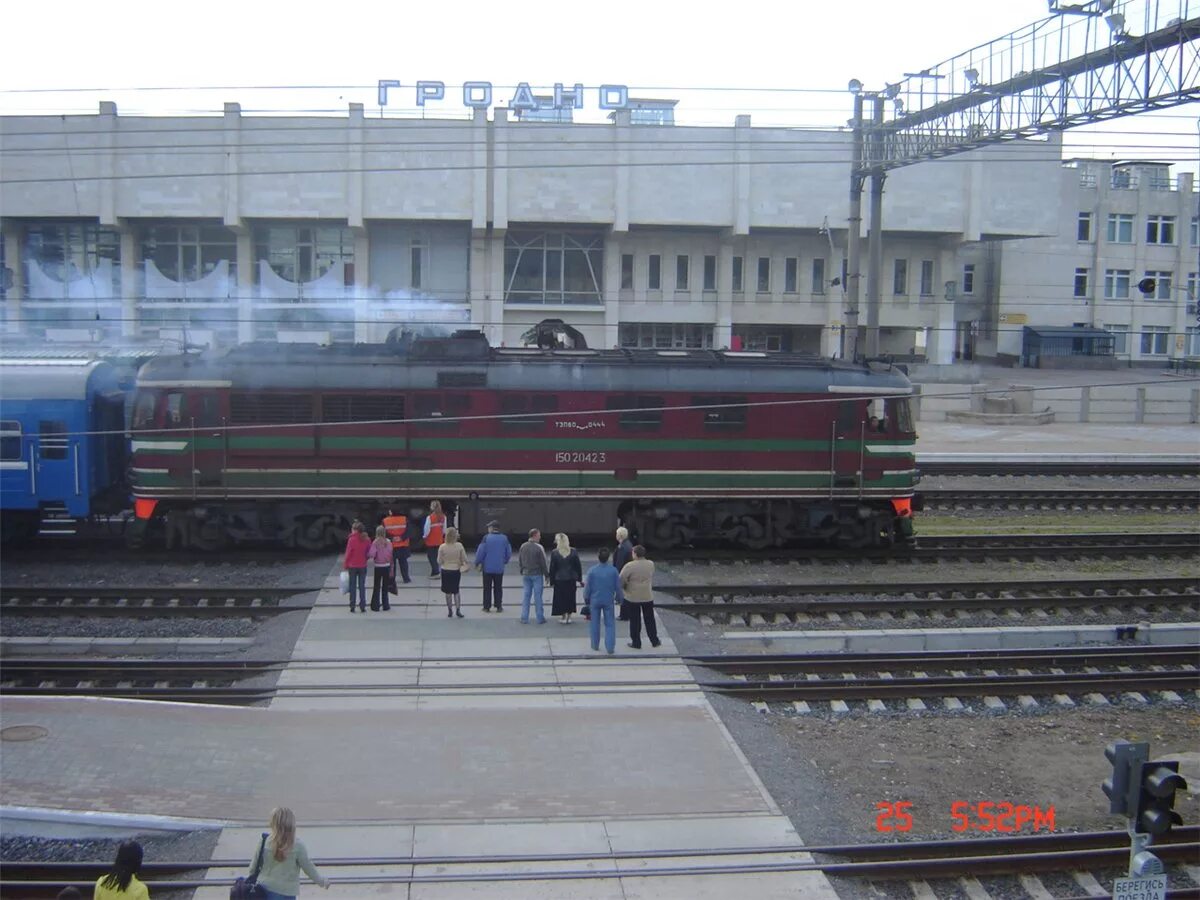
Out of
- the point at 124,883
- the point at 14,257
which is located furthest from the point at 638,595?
the point at 14,257

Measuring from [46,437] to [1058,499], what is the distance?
68.3 feet

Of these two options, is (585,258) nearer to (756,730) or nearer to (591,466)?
(591,466)

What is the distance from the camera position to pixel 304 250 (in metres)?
47.4

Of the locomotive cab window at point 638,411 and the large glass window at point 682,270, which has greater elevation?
the large glass window at point 682,270

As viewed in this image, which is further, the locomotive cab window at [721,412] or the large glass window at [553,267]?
the large glass window at [553,267]

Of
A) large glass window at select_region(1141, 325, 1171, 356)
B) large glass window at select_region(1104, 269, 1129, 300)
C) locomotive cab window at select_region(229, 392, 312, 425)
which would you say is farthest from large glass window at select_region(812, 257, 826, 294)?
locomotive cab window at select_region(229, 392, 312, 425)

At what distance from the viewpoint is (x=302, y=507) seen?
20219 millimetres

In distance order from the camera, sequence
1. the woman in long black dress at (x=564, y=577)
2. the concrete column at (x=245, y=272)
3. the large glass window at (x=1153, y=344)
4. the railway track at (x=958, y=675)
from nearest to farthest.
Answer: the railway track at (x=958, y=675) → the woman in long black dress at (x=564, y=577) → the concrete column at (x=245, y=272) → the large glass window at (x=1153, y=344)

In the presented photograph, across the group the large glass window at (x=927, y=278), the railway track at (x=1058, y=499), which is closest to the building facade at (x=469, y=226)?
the large glass window at (x=927, y=278)

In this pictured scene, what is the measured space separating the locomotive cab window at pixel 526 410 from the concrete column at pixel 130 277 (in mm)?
29545

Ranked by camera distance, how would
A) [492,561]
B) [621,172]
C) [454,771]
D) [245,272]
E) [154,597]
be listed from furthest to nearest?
[245,272] < [621,172] < [154,597] < [492,561] < [454,771]

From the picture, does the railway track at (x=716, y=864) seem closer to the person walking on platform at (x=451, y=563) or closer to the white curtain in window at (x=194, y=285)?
the person walking on platform at (x=451, y=563)

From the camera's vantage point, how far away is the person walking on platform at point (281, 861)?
24.0 ft

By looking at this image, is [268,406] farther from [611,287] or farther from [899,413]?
[611,287]
